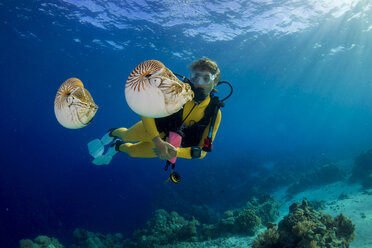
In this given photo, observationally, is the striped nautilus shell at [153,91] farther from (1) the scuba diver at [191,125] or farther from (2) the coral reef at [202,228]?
(2) the coral reef at [202,228]

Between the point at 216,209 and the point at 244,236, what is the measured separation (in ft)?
33.5

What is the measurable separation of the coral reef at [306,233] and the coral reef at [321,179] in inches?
438

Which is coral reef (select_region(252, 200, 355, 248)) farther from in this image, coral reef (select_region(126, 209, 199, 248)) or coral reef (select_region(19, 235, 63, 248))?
coral reef (select_region(19, 235, 63, 248))

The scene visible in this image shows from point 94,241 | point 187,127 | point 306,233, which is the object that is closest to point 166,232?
point 94,241

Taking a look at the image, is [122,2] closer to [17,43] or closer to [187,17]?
[187,17]

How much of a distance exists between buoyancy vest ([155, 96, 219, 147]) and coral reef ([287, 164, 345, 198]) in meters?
13.6

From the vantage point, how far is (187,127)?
3.92 meters

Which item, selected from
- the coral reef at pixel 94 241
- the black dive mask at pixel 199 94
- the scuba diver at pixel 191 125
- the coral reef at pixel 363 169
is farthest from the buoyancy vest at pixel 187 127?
the coral reef at pixel 363 169

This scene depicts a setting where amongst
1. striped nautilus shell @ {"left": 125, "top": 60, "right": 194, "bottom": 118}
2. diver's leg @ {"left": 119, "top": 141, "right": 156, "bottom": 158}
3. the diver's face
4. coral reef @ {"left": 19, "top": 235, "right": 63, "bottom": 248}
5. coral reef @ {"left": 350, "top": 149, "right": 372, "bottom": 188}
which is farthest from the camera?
coral reef @ {"left": 350, "top": 149, "right": 372, "bottom": 188}

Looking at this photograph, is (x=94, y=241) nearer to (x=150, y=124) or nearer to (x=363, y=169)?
(x=150, y=124)

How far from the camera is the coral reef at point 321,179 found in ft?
48.5

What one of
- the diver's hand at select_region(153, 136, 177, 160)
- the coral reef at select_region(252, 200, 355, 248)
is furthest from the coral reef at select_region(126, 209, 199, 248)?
the diver's hand at select_region(153, 136, 177, 160)

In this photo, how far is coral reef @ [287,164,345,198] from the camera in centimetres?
1480

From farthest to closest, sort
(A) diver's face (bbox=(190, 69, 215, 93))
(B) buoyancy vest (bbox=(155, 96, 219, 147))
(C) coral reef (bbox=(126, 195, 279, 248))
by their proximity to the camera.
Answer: (C) coral reef (bbox=(126, 195, 279, 248)) → (B) buoyancy vest (bbox=(155, 96, 219, 147)) → (A) diver's face (bbox=(190, 69, 215, 93))
